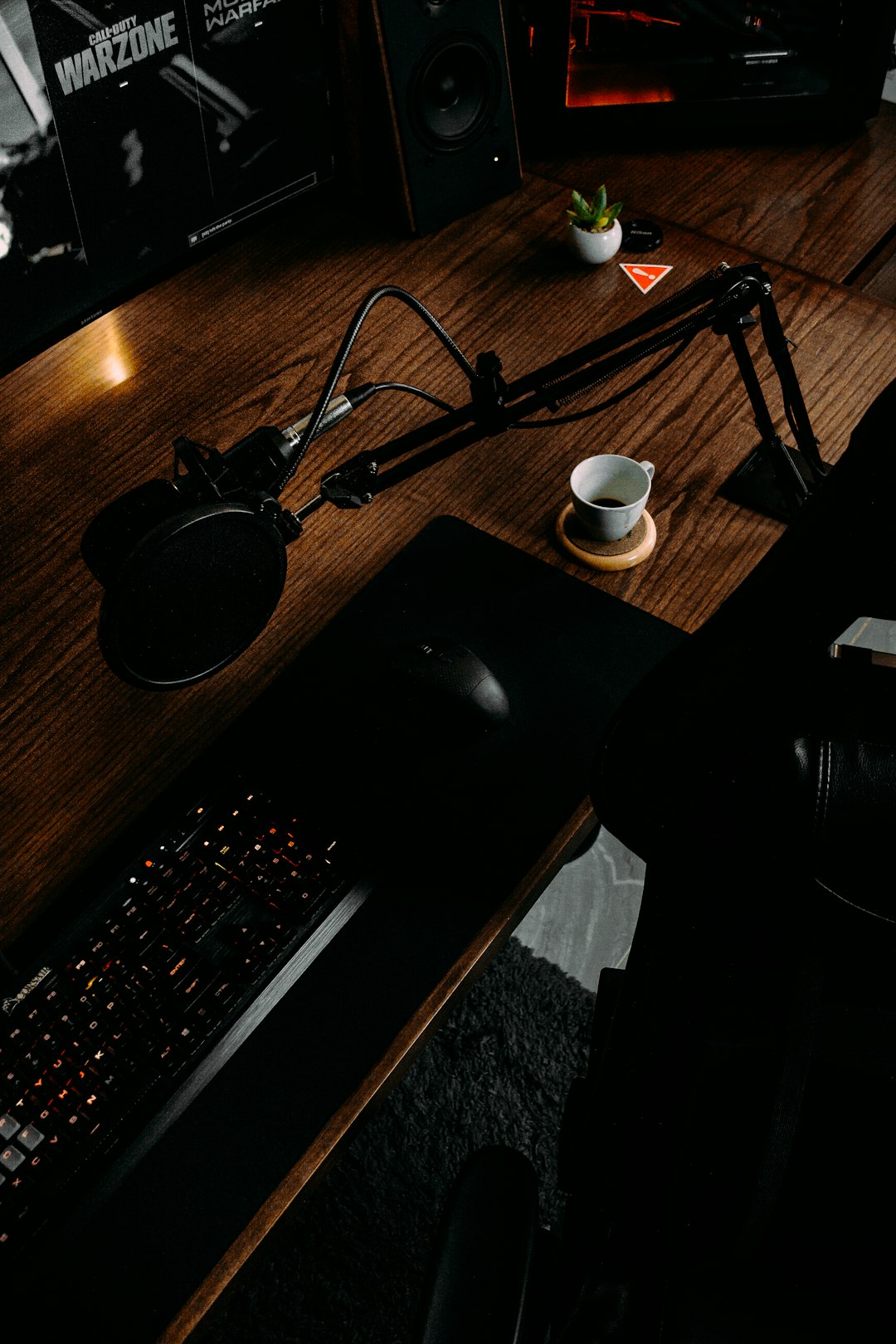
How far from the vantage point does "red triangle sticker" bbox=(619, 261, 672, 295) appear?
1331mm

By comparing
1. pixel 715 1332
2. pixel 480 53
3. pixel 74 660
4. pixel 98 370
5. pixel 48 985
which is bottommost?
pixel 715 1332

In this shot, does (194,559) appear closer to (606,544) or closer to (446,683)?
(446,683)

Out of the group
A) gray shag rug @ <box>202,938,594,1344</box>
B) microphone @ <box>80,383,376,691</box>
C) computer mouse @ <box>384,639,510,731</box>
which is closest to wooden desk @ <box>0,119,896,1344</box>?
computer mouse @ <box>384,639,510,731</box>

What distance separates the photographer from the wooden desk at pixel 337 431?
0.95 m

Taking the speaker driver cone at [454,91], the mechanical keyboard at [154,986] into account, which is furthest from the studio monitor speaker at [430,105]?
the mechanical keyboard at [154,986]

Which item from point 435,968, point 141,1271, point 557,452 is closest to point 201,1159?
point 141,1271

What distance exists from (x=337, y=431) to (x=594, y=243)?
411mm

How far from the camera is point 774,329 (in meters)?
0.92

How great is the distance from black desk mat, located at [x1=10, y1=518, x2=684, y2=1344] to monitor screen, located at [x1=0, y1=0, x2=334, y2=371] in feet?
1.38

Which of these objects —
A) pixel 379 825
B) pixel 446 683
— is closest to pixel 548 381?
pixel 446 683

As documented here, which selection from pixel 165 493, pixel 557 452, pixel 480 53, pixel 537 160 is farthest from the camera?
pixel 537 160

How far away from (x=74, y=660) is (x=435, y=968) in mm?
434

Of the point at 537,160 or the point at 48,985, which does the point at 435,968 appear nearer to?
the point at 48,985

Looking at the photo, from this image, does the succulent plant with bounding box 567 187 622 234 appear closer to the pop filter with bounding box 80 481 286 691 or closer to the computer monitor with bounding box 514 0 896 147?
the computer monitor with bounding box 514 0 896 147
